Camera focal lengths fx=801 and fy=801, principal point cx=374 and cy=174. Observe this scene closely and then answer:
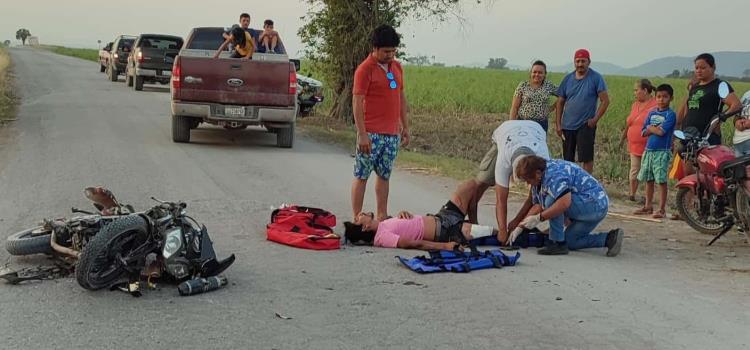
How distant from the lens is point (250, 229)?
7250mm

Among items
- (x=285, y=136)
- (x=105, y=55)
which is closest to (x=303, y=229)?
(x=285, y=136)

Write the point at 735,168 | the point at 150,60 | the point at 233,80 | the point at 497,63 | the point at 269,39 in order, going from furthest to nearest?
the point at 497,63
the point at 150,60
the point at 269,39
the point at 233,80
the point at 735,168

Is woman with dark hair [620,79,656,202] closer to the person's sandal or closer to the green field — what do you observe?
the person's sandal

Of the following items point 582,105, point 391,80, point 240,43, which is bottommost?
point 582,105

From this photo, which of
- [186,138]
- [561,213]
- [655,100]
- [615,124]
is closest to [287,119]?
[186,138]

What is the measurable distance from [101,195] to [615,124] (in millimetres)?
19986

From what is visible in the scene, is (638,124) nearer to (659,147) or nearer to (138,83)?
(659,147)

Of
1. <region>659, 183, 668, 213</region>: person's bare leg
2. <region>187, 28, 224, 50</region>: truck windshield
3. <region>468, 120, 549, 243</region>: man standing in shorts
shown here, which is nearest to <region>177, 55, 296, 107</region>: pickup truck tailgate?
<region>187, 28, 224, 50</region>: truck windshield

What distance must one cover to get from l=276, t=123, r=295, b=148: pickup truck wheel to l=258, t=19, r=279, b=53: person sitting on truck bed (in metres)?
2.06

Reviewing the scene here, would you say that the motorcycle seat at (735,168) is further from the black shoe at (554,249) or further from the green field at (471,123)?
the green field at (471,123)

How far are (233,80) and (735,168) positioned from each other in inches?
305

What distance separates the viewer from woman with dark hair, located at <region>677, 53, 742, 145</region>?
8516mm

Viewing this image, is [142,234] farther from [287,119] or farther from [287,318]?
[287,119]

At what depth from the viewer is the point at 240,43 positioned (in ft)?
44.1
